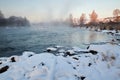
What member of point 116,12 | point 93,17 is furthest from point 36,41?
point 93,17

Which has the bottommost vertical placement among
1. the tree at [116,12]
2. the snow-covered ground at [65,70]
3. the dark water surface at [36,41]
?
the dark water surface at [36,41]

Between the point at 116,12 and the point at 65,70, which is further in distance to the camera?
the point at 116,12

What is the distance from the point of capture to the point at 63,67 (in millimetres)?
8859

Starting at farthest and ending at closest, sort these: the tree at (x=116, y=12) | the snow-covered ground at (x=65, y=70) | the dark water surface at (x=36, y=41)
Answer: the tree at (x=116, y=12) < the dark water surface at (x=36, y=41) < the snow-covered ground at (x=65, y=70)

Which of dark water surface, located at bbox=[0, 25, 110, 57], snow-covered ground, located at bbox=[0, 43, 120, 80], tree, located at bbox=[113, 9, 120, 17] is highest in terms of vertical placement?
tree, located at bbox=[113, 9, 120, 17]

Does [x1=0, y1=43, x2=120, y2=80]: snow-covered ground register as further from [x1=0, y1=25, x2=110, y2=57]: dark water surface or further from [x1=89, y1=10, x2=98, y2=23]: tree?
[x1=89, y1=10, x2=98, y2=23]: tree

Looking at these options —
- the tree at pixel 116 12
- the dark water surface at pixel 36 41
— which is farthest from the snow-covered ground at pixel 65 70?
the tree at pixel 116 12

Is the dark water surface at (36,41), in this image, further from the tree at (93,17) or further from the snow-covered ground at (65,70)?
the tree at (93,17)

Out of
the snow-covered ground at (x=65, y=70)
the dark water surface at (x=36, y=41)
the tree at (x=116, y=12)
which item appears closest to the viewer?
the snow-covered ground at (x=65, y=70)

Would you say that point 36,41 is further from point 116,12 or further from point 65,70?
point 116,12

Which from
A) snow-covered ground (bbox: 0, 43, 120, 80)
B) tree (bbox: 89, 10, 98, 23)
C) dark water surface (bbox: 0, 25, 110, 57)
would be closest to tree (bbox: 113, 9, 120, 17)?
tree (bbox: 89, 10, 98, 23)

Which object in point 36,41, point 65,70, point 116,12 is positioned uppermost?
point 116,12

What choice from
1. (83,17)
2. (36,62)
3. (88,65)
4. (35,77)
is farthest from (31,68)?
(83,17)

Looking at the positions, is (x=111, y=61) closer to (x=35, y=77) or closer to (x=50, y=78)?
(x=50, y=78)
